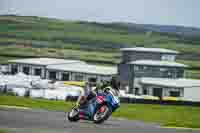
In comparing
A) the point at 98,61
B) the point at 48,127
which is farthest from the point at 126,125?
the point at 98,61

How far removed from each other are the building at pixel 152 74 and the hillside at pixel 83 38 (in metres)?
28.0

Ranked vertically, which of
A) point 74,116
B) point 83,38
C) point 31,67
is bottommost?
Result: point 31,67

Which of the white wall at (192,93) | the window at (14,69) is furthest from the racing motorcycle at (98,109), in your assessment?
the window at (14,69)

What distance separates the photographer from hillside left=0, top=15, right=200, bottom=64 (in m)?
118

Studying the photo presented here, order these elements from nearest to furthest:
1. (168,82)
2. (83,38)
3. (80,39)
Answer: (168,82) < (80,39) < (83,38)

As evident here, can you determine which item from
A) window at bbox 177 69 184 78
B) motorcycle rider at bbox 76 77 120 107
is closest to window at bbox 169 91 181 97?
window at bbox 177 69 184 78

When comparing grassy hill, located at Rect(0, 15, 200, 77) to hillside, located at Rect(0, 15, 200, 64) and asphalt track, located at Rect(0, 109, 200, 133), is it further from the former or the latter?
asphalt track, located at Rect(0, 109, 200, 133)

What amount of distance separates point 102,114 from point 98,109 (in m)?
0.17

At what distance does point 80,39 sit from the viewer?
148125 millimetres

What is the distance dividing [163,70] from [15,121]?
58.0 meters

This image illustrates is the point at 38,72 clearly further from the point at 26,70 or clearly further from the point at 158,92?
the point at 158,92

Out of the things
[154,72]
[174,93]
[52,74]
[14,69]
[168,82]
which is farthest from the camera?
[14,69]

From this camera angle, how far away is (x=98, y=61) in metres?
112

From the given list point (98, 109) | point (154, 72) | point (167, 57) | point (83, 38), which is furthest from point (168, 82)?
point (83, 38)
